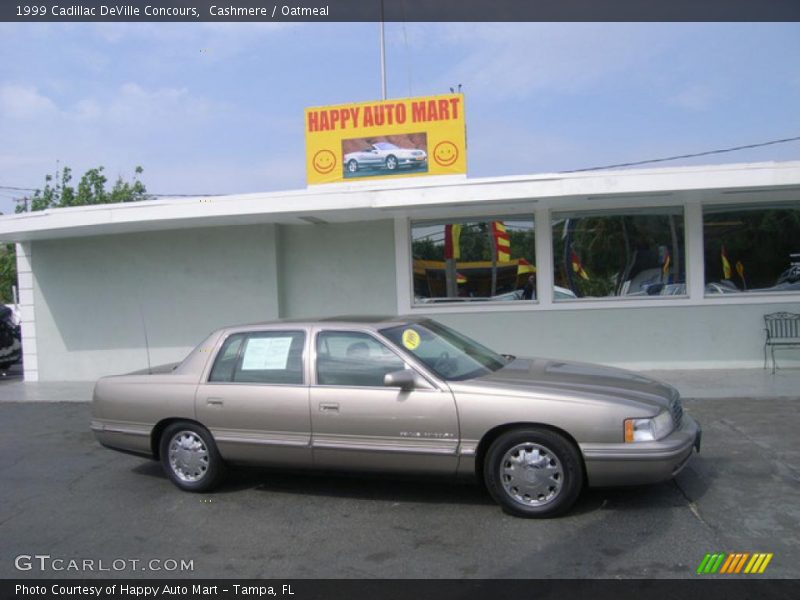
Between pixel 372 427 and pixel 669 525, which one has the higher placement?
pixel 372 427

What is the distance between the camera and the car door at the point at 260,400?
533cm

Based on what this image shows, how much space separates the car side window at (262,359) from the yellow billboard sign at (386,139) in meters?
7.28

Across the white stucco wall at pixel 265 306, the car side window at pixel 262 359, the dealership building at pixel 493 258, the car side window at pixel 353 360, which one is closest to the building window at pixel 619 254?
the dealership building at pixel 493 258

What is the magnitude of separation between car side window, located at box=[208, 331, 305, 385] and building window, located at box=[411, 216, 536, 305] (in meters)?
6.20

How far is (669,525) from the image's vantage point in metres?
4.56

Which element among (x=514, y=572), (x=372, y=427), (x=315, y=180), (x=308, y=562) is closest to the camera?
(x=514, y=572)

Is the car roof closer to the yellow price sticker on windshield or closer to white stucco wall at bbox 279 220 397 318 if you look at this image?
the yellow price sticker on windshield

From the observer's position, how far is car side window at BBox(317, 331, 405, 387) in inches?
206

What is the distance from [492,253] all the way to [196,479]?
23.3 feet

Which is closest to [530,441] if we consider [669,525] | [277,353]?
[669,525]

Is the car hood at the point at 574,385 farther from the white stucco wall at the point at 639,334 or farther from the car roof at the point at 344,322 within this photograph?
the white stucco wall at the point at 639,334

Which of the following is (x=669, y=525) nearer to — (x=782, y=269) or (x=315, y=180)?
(x=782, y=269)

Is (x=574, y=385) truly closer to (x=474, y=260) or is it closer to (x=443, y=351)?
(x=443, y=351)

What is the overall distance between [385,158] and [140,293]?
5338mm
